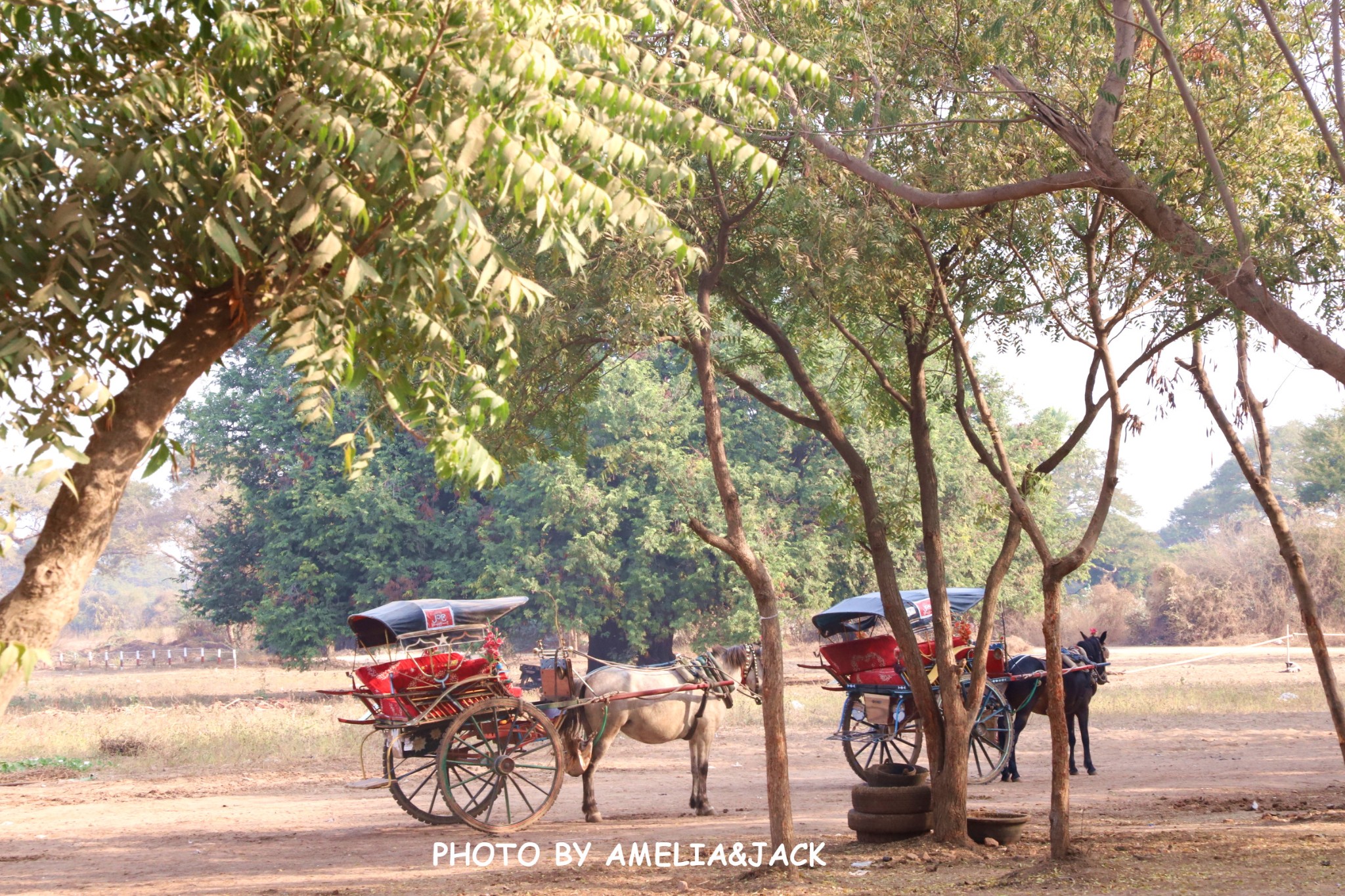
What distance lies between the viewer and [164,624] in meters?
86.9

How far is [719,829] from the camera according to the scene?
1189cm

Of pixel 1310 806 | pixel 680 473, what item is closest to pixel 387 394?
pixel 1310 806

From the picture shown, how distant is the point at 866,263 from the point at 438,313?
5819 mm

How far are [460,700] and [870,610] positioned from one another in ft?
18.7

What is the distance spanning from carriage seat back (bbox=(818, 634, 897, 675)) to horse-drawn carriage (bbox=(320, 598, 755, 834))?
7.98 feet

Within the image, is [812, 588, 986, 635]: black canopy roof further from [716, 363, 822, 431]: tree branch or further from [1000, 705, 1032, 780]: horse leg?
[716, 363, 822, 431]: tree branch

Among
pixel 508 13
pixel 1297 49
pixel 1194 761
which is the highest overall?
pixel 1297 49

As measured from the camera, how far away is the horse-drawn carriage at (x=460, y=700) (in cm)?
1224

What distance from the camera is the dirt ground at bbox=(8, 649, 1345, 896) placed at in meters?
8.83

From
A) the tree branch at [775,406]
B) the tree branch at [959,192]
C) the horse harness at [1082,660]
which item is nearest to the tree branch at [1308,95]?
the tree branch at [959,192]

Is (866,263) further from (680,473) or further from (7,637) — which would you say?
(680,473)

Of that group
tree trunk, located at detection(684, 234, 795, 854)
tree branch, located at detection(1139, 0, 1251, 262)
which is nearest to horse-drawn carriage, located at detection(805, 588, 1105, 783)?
tree trunk, located at detection(684, 234, 795, 854)

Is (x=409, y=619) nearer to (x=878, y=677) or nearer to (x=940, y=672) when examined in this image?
(x=940, y=672)

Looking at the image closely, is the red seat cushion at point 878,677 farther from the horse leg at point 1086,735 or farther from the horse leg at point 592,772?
the horse leg at point 592,772
